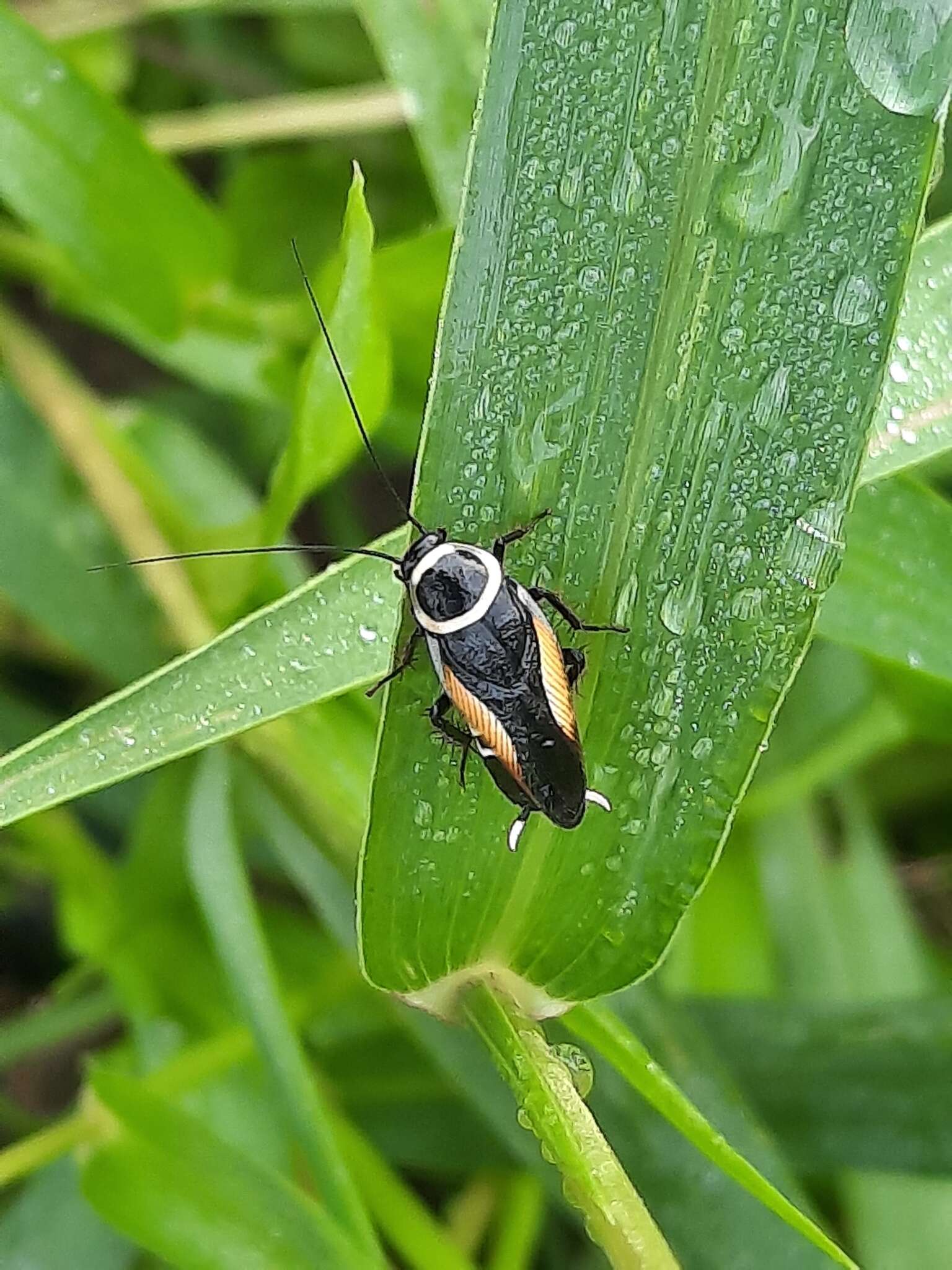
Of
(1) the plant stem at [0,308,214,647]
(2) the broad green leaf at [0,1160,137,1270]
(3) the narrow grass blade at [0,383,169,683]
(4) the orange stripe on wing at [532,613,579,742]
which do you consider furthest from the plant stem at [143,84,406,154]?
(2) the broad green leaf at [0,1160,137,1270]

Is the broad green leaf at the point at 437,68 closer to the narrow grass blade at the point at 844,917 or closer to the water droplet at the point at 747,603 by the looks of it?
the water droplet at the point at 747,603

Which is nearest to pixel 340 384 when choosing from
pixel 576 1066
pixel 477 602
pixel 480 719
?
pixel 477 602

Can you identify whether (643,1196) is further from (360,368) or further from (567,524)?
(360,368)

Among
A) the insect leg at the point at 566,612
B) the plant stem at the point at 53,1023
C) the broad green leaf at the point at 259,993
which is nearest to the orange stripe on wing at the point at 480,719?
the insect leg at the point at 566,612

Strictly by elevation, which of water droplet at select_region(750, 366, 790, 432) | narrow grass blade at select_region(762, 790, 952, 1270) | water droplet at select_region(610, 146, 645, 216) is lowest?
narrow grass blade at select_region(762, 790, 952, 1270)

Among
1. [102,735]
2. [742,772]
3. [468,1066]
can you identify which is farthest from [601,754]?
[468,1066]

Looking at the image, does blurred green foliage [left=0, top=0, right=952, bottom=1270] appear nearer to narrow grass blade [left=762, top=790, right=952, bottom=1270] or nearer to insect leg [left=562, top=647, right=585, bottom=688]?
narrow grass blade [left=762, top=790, right=952, bottom=1270]
